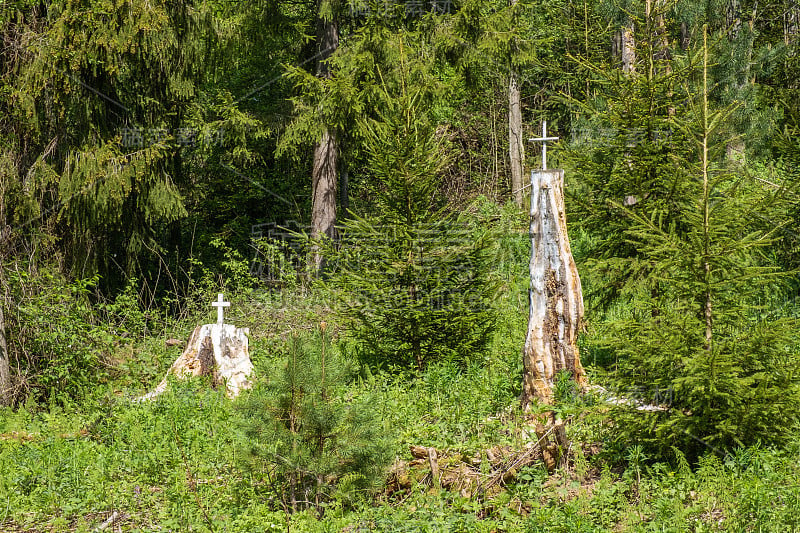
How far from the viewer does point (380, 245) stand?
354 inches

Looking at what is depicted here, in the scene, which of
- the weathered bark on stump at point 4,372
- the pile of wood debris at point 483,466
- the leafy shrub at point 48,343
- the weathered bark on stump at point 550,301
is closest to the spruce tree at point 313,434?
the pile of wood debris at point 483,466

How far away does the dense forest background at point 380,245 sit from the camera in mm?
5844

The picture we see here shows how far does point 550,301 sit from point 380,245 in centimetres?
234

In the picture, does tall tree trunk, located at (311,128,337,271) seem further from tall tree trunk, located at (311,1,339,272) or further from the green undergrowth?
the green undergrowth

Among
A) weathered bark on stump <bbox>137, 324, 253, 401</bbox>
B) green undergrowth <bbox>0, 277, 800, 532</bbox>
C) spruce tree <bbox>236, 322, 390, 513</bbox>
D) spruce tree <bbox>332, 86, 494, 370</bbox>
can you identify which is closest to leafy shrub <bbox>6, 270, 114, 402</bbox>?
green undergrowth <bbox>0, 277, 800, 532</bbox>

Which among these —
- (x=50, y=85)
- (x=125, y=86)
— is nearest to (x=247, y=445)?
(x=50, y=85)

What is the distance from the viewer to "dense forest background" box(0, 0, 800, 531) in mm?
5844

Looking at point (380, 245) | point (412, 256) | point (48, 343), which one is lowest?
point (48, 343)

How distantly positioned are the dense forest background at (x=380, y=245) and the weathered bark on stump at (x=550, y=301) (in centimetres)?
30

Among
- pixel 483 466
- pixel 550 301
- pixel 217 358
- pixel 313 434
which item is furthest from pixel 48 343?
pixel 550 301

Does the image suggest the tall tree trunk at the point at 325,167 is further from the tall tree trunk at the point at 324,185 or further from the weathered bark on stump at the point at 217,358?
the weathered bark on stump at the point at 217,358

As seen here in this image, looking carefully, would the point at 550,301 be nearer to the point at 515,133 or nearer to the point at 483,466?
the point at 483,466

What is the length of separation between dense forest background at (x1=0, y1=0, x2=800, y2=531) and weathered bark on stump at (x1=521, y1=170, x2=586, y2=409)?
30cm

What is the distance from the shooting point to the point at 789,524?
4.94m
